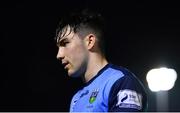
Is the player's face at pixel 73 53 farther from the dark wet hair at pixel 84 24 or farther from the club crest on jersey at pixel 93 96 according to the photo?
the club crest on jersey at pixel 93 96

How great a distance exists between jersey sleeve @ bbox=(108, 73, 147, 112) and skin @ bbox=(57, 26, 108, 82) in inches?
7.4

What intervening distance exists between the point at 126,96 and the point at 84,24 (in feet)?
1.35

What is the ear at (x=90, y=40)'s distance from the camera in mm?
1943

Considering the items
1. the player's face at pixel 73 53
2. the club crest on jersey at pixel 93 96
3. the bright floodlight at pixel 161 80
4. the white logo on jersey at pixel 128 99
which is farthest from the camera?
the bright floodlight at pixel 161 80

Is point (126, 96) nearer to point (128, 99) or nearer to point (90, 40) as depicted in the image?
point (128, 99)

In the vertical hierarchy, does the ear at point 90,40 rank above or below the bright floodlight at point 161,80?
above

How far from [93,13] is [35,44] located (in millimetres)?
2984

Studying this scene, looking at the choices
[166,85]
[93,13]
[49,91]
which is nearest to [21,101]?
[49,91]

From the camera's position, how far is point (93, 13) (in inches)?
80.0

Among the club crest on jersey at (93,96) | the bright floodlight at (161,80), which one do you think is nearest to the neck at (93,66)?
the club crest on jersey at (93,96)

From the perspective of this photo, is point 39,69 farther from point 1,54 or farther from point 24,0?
point 24,0

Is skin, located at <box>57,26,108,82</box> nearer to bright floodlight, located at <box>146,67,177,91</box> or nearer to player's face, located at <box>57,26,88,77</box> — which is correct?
player's face, located at <box>57,26,88,77</box>

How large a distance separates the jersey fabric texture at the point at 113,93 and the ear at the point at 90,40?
10 cm

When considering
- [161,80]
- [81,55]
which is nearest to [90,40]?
[81,55]
